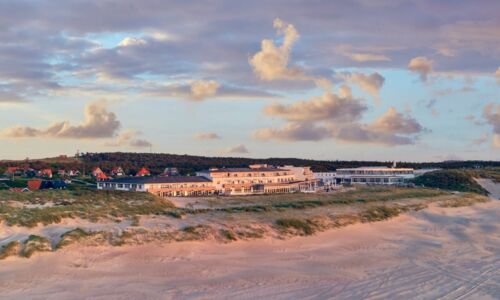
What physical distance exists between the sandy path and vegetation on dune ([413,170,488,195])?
49218 mm

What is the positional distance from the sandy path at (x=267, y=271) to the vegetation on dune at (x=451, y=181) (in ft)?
161

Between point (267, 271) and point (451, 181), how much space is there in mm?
64908

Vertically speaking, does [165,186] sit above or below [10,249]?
above

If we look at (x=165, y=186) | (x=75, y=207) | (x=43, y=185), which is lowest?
(x=75, y=207)

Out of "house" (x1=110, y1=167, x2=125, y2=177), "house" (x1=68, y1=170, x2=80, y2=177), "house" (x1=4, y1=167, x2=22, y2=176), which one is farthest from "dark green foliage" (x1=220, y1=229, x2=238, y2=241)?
"house" (x1=110, y1=167, x2=125, y2=177)

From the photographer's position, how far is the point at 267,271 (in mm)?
20953

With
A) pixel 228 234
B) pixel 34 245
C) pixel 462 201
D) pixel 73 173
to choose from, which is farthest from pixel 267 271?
pixel 73 173

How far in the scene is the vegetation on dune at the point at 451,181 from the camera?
76375 millimetres

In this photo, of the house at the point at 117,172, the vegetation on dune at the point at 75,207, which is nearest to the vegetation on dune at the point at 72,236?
the vegetation on dune at the point at 75,207

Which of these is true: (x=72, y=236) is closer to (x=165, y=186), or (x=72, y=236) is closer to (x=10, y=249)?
(x=10, y=249)

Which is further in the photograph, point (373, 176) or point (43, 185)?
point (373, 176)

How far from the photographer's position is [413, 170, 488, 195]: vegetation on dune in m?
76.4

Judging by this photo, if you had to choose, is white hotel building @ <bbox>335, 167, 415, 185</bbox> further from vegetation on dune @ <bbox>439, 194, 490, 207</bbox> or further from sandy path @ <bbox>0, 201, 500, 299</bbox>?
sandy path @ <bbox>0, 201, 500, 299</bbox>

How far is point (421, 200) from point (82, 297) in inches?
1526
